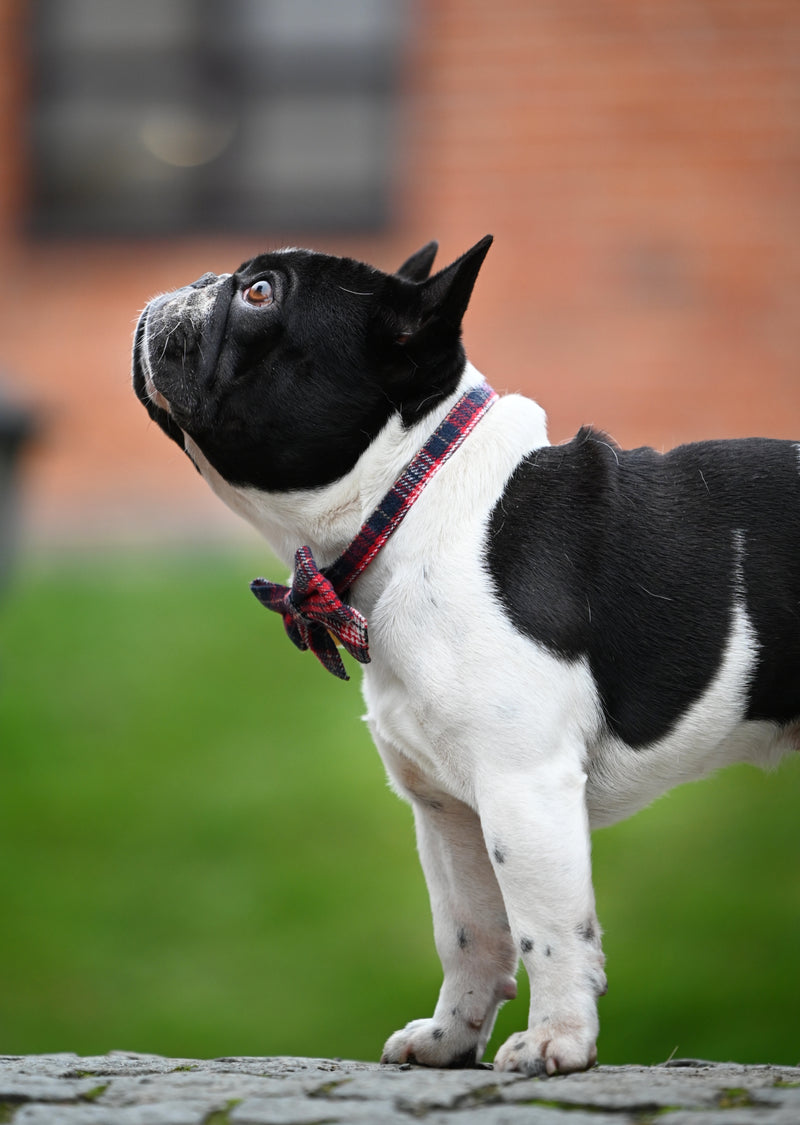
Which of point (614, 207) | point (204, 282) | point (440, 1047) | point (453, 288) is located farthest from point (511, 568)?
point (614, 207)

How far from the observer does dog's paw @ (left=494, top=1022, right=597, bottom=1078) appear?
9.00 ft

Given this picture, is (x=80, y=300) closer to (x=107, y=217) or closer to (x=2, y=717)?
(x=107, y=217)

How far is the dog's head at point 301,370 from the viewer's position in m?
2.96

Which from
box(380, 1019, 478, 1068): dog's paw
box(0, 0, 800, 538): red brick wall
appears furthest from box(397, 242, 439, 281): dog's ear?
box(0, 0, 800, 538): red brick wall

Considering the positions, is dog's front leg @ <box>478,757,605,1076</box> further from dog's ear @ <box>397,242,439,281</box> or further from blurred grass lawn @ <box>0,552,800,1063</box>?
blurred grass lawn @ <box>0,552,800,1063</box>

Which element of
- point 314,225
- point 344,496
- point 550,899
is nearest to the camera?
point 550,899

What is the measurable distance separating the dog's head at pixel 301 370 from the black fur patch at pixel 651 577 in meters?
0.32

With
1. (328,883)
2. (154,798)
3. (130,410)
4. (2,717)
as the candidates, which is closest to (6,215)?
(130,410)

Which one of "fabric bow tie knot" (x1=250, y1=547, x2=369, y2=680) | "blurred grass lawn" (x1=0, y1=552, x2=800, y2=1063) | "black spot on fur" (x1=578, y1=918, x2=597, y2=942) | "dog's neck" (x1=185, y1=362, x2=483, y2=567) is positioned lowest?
"blurred grass lawn" (x1=0, y1=552, x2=800, y2=1063)

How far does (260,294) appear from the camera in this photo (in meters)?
3.01

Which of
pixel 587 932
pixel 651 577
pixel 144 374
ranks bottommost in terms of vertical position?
pixel 587 932

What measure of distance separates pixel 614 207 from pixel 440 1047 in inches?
331

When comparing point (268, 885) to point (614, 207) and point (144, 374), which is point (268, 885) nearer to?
point (144, 374)

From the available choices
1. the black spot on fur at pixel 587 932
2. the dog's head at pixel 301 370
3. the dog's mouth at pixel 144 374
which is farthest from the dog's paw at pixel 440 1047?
the dog's mouth at pixel 144 374
